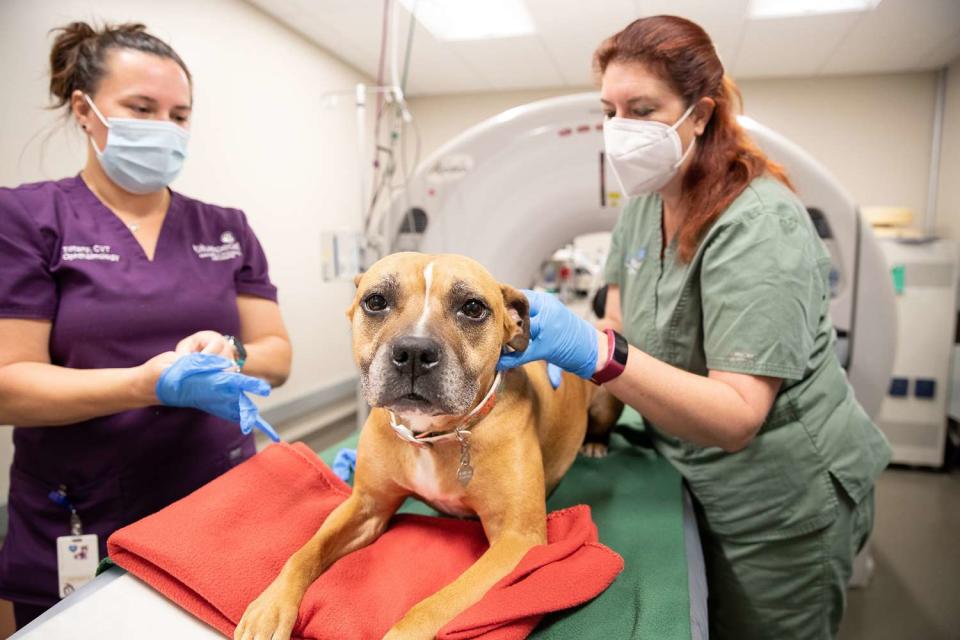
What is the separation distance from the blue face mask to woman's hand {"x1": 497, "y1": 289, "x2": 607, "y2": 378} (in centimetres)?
92

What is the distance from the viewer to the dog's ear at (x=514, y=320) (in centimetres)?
110

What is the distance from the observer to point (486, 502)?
1085 millimetres

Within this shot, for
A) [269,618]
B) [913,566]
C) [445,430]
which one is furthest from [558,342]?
[913,566]

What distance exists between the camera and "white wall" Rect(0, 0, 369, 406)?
6.49ft

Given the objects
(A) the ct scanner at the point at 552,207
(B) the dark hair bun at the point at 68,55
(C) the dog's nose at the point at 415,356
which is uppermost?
(B) the dark hair bun at the point at 68,55

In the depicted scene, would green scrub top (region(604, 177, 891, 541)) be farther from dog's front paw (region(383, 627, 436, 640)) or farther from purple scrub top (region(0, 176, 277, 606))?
purple scrub top (region(0, 176, 277, 606))

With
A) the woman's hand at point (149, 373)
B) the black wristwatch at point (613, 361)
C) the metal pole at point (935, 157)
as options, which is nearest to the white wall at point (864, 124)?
the metal pole at point (935, 157)

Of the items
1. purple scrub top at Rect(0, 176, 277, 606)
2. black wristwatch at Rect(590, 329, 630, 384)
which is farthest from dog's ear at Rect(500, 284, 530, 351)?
purple scrub top at Rect(0, 176, 277, 606)

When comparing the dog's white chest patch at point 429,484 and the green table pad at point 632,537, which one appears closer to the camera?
the green table pad at point 632,537

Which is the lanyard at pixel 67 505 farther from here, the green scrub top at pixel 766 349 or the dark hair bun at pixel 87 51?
the green scrub top at pixel 766 349

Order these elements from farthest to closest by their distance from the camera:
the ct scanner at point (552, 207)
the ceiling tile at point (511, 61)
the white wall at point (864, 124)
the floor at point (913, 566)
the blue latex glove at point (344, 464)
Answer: the white wall at point (864, 124)
the ceiling tile at point (511, 61)
the floor at point (913, 566)
the ct scanner at point (552, 207)
the blue latex glove at point (344, 464)

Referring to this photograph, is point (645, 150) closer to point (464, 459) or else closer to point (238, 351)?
point (464, 459)

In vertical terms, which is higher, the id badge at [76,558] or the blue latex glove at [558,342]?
the blue latex glove at [558,342]

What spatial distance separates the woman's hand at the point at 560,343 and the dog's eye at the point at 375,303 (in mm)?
253
